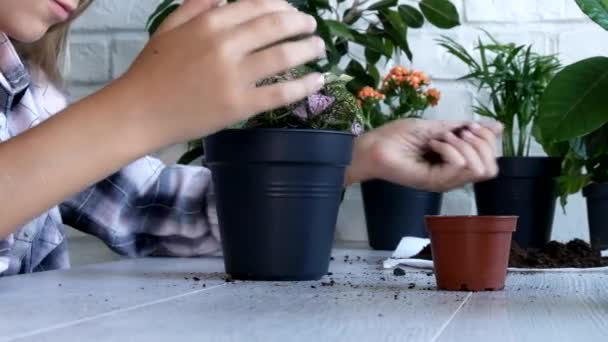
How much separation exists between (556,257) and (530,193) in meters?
0.53

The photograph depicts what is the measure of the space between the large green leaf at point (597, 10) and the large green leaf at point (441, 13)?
0.43 metres

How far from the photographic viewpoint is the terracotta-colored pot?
0.70 m

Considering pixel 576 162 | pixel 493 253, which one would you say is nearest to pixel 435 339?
pixel 493 253

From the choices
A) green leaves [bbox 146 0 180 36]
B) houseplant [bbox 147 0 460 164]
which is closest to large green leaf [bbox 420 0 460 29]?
houseplant [bbox 147 0 460 164]

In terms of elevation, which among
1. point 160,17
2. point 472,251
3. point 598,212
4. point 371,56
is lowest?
point 598,212

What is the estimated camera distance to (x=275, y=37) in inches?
25.0

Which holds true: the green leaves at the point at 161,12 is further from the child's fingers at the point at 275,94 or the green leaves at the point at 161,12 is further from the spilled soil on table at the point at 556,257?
the child's fingers at the point at 275,94

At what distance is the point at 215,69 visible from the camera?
62cm

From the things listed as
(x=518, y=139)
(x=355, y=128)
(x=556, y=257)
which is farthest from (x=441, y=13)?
(x=355, y=128)

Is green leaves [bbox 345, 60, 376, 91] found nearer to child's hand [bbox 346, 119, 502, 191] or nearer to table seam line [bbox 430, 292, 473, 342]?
child's hand [bbox 346, 119, 502, 191]

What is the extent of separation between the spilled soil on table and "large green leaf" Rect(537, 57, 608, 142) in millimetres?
269

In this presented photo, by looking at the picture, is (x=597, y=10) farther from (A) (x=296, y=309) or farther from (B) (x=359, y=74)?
(A) (x=296, y=309)

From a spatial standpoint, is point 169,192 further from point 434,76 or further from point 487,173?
point 434,76

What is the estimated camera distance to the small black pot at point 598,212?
1.43 meters
